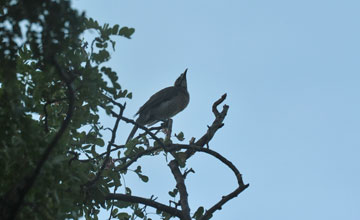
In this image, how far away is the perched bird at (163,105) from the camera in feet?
34.8

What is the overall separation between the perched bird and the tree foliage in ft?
14.5

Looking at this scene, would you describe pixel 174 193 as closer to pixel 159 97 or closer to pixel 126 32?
pixel 126 32

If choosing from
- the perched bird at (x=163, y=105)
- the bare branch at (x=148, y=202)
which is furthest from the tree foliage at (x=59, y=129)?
the perched bird at (x=163, y=105)

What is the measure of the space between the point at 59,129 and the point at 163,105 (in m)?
7.86

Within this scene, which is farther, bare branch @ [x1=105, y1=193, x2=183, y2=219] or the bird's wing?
the bird's wing

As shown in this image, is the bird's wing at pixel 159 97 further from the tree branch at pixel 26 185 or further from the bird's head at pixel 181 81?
the tree branch at pixel 26 185

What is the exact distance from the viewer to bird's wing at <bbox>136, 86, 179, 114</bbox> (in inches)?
418

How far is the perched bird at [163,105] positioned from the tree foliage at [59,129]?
14.5 feet

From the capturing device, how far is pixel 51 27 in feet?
8.38

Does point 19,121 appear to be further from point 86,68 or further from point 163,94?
point 163,94

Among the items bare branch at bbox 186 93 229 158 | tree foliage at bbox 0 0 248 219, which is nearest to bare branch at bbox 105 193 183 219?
tree foliage at bbox 0 0 248 219

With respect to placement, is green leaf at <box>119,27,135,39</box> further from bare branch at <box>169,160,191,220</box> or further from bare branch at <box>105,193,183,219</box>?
bare branch at <box>169,160,191,220</box>

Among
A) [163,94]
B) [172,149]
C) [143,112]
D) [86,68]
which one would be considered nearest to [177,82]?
[163,94]

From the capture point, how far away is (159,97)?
1108 centimetres
